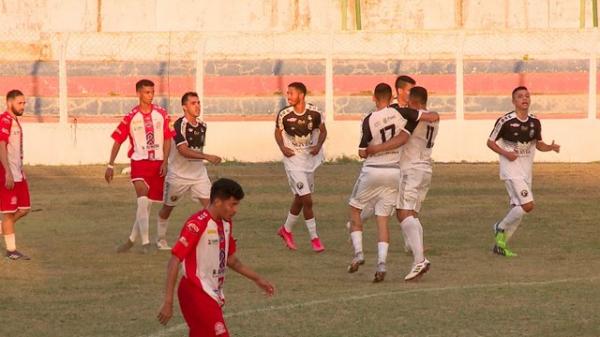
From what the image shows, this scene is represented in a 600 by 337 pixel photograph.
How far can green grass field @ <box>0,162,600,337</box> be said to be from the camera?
12656 mm

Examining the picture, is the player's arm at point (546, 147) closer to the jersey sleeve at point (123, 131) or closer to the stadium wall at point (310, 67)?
the jersey sleeve at point (123, 131)

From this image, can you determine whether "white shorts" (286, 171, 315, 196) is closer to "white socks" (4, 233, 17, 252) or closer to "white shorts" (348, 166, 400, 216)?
"white shorts" (348, 166, 400, 216)

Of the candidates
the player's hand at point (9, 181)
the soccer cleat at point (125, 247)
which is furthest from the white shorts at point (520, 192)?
the player's hand at point (9, 181)

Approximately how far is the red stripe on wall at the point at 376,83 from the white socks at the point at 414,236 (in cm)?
2419

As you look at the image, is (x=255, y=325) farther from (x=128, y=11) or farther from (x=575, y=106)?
(x=128, y=11)

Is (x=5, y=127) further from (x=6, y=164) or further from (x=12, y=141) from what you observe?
(x=6, y=164)

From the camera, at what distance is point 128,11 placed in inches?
1784

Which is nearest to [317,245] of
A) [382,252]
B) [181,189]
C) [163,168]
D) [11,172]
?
[181,189]

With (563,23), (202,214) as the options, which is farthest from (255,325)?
(563,23)

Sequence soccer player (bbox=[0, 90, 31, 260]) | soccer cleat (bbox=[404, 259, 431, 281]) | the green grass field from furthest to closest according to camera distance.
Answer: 1. soccer player (bbox=[0, 90, 31, 260])
2. soccer cleat (bbox=[404, 259, 431, 281])
3. the green grass field

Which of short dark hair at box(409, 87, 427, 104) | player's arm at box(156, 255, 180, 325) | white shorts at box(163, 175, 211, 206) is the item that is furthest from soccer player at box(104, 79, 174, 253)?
player's arm at box(156, 255, 180, 325)

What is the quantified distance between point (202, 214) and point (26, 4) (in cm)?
3676

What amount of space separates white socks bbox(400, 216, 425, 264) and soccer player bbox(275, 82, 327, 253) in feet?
9.46

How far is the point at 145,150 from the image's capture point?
1798 cm
